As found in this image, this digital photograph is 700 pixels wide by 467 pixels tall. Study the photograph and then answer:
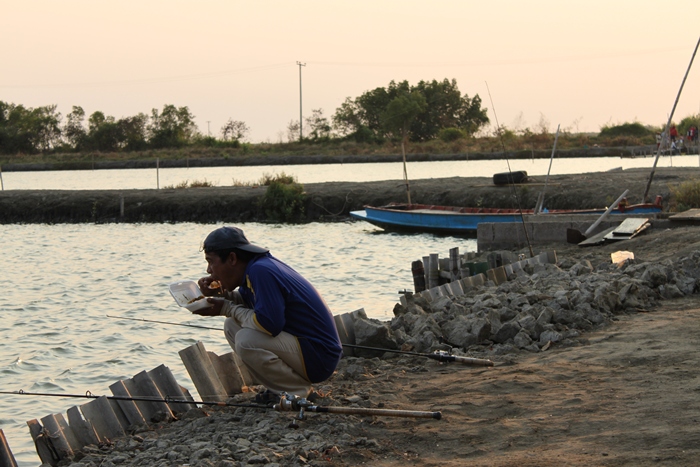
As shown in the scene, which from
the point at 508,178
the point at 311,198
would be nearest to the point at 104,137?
the point at 311,198

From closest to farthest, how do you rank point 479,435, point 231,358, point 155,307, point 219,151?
point 479,435, point 231,358, point 155,307, point 219,151

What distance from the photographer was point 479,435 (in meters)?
5.10

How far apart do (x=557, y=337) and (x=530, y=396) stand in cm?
175

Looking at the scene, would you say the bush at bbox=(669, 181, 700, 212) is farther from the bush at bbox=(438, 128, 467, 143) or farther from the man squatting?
the bush at bbox=(438, 128, 467, 143)

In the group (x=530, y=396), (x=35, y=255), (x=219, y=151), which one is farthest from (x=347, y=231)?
(x=219, y=151)

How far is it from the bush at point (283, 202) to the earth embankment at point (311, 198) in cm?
31

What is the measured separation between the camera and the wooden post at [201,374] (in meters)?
6.41

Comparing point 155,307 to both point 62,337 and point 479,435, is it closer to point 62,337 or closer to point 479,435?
point 62,337

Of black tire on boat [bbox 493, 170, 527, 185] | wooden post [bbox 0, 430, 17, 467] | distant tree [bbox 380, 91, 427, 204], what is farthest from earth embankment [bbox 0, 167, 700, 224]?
distant tree [bbox 380, 91, 427, 204]

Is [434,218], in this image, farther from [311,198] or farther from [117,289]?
[117,289]

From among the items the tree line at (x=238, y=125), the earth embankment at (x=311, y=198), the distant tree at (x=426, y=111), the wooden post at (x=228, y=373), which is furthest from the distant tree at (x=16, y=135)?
the wooden post at (x=228, y=373)

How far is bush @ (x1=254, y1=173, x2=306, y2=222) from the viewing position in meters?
→ 31.6

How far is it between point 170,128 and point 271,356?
81.2m

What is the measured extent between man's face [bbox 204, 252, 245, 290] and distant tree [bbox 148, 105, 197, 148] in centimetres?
7888
